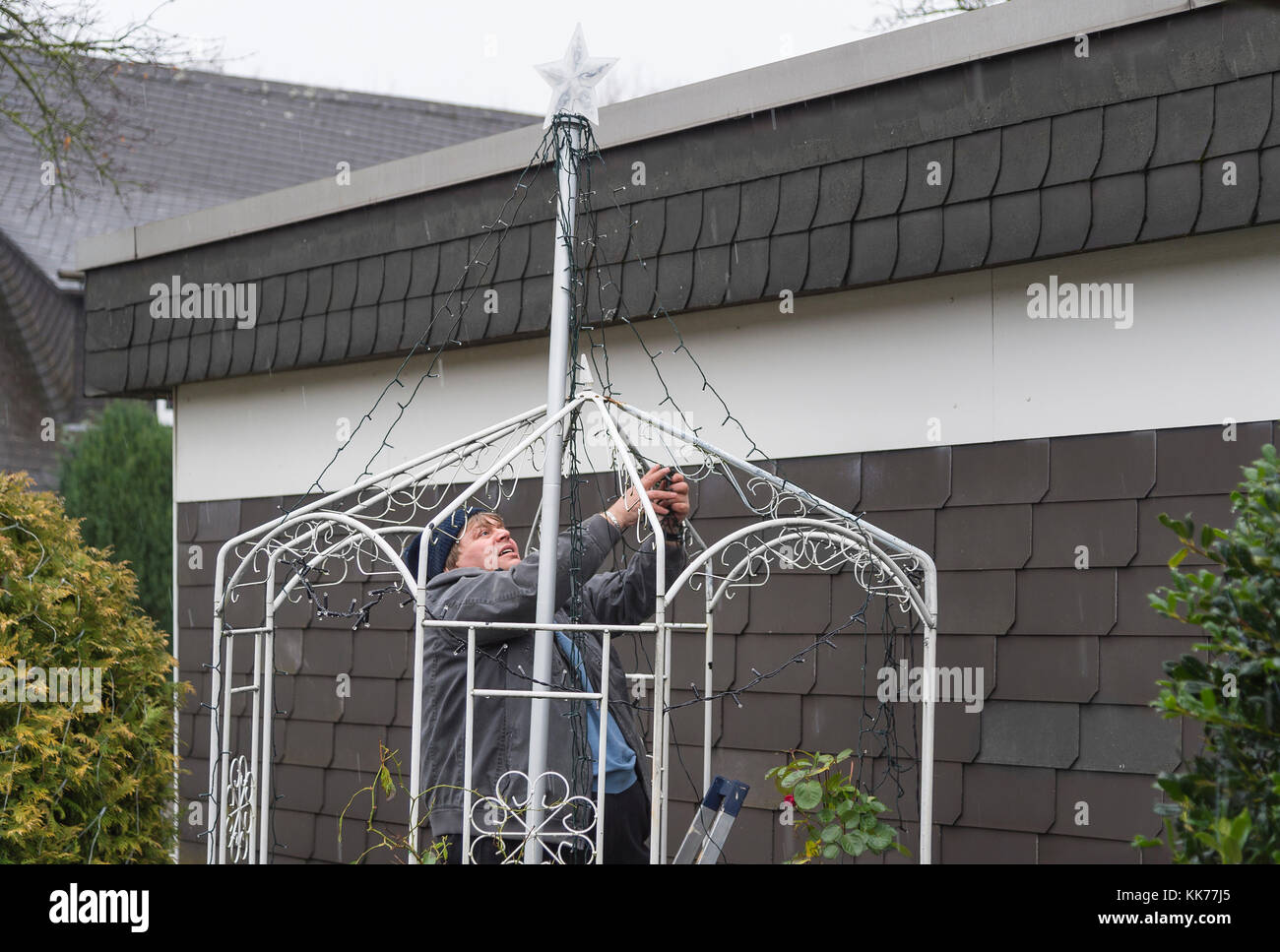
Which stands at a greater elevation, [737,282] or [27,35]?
[27,35]

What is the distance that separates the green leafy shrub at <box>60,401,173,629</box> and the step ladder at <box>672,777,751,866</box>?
8921mm

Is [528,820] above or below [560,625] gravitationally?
below

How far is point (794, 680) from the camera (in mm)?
4066

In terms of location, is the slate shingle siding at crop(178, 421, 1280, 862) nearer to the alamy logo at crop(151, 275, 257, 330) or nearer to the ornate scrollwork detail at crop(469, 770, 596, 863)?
the ornate scrollwork detail at crop(469, 770, 596, 863)

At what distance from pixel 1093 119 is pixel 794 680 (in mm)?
1880

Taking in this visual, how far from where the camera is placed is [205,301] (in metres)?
5.79

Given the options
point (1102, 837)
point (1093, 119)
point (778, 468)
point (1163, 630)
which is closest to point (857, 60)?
point (1093, 119)

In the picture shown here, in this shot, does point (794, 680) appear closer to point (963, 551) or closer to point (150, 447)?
point (963, 551)

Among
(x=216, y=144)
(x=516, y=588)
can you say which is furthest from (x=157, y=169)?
(x=516, y=588)

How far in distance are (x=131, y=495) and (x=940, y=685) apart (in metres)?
9.31

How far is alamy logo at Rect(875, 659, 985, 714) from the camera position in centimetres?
367

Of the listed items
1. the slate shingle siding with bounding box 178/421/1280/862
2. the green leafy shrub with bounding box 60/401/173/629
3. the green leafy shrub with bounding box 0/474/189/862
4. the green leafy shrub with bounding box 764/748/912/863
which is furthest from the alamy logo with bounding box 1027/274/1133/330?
the green leafy shrub with bounding box 60/401/173/629

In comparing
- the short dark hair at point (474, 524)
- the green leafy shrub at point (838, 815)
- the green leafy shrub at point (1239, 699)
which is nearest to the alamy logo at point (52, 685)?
the short dark hair at point (474, 524)
